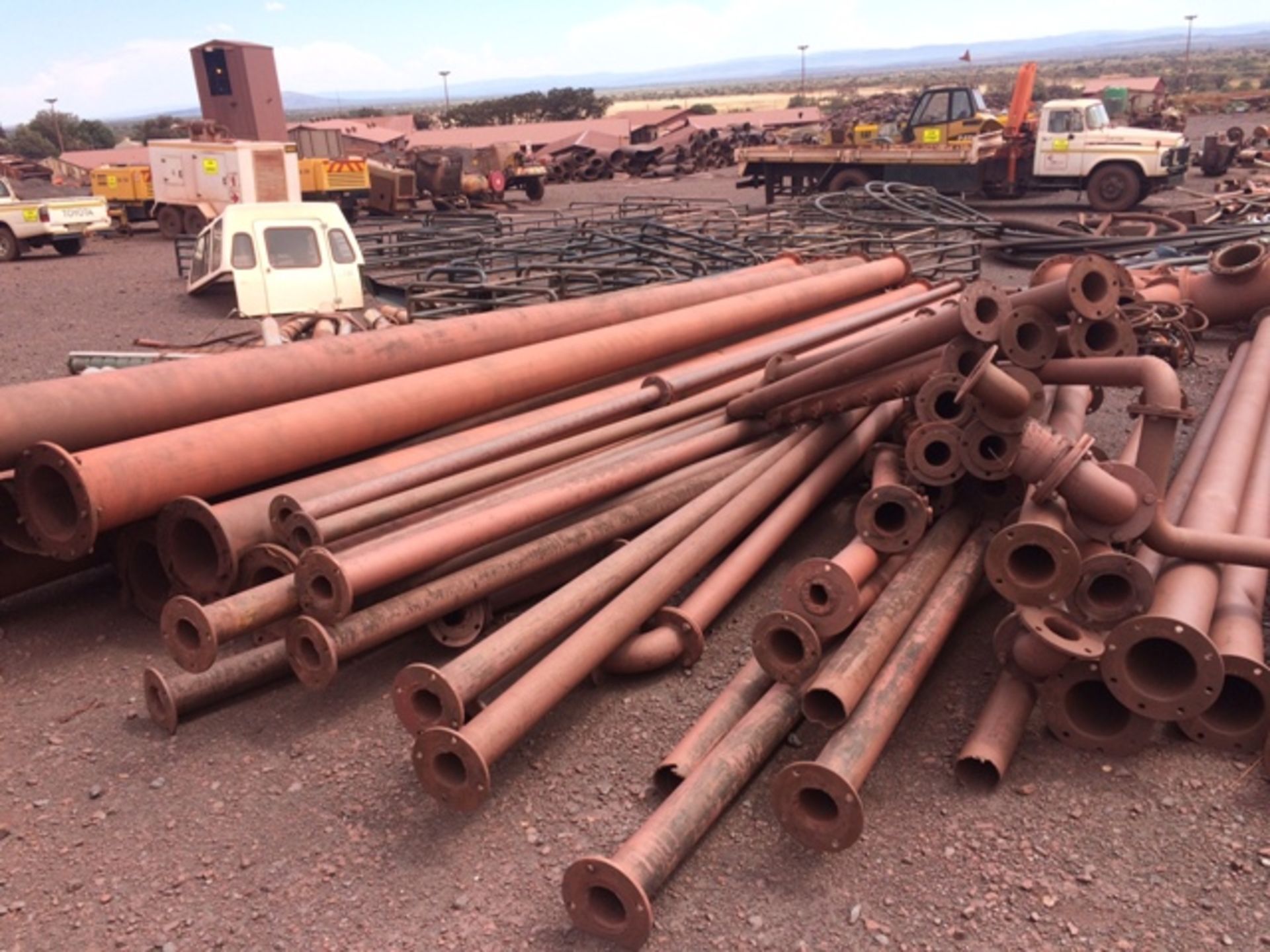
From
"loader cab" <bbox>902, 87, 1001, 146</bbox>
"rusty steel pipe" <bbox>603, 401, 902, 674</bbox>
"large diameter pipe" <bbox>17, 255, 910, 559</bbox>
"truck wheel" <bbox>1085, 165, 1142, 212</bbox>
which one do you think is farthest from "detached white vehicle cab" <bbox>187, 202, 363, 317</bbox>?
"truck wheel" <bbox>1085, 165, 1142, 212</bbox>

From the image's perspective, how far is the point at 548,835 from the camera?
3.52 m

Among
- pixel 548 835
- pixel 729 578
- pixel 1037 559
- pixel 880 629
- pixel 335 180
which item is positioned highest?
pixel 335 180

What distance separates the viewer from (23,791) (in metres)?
3.82

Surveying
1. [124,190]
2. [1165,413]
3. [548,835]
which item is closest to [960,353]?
[1165,413]

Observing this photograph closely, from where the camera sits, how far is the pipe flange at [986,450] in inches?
155

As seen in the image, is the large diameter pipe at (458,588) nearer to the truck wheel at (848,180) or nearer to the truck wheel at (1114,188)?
the truck wheel at (848,180)

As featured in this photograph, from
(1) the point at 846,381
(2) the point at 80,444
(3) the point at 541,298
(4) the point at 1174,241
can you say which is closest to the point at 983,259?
(4) the point at 1174,241

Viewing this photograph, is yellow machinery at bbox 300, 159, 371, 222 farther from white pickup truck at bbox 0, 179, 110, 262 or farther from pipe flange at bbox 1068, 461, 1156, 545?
pipe flange at bbox 1068, 461, 1156, 545

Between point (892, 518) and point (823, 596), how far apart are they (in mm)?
747

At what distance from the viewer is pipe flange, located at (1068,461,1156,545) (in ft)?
12.4

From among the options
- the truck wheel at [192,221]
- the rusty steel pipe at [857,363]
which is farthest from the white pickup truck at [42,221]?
the rusty steel pipe at [857,363]

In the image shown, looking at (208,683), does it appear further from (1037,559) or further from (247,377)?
(1037,559)

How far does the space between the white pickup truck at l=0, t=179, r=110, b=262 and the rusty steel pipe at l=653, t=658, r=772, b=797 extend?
2045 centimetres

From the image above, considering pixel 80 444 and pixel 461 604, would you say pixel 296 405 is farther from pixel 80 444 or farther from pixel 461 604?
pixel 461 604
